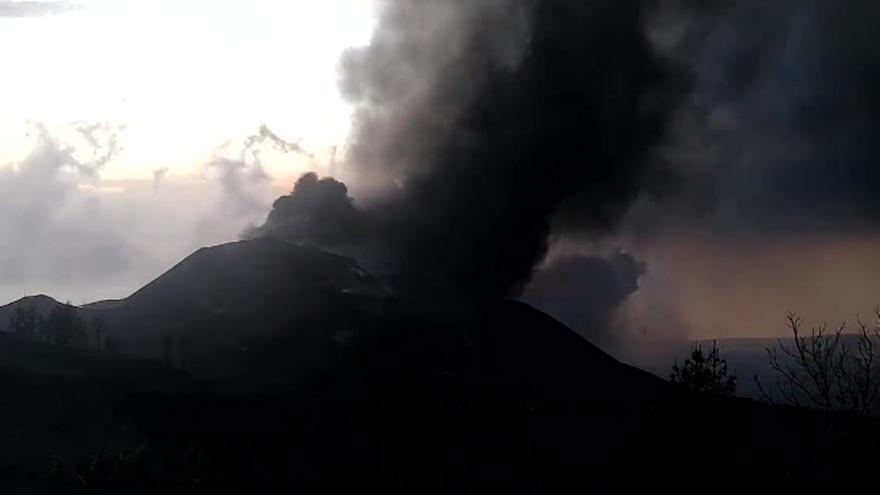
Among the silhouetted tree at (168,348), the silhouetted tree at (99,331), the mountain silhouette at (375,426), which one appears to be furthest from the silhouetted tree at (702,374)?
the silhouetted tree at (99,331)

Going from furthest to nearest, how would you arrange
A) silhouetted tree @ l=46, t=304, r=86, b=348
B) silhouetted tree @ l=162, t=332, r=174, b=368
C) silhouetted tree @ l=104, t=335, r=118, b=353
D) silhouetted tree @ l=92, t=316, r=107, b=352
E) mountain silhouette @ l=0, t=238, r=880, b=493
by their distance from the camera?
silhouetted tree @ l=92, t=316, r=107, b=352 < silhouetted tree @ l=46, t=304, r=86, b=348 < silhouetted tree @ l=162, t=332, r=174, b=368 < silhouetted tree @ l=104, t=335, r=118, b=353 < mountain silhouette @ l=0, t=238, r=880, b=493

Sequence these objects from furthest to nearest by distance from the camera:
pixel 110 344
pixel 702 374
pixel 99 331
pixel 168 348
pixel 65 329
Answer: pixel 99 331 → pixel 65 329 → pixel 168 348 → pixel 110 344 → pixel 702 374

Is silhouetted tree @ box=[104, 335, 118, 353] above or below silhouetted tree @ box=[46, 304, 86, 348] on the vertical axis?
below

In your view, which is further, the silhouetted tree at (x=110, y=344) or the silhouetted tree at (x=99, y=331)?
the silhouetted tree at (x=99, y=331)

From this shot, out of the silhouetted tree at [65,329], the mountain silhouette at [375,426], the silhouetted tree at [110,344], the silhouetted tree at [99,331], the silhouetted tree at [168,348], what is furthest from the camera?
the silhouetted tree at [99,331]

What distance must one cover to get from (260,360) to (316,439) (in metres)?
84.7

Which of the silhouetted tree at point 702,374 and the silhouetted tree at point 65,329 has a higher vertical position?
the silhouetted tree at point 65,329

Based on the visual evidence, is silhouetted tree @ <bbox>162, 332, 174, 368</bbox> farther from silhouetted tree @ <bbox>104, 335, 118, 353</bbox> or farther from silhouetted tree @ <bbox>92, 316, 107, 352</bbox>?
silhouetted tree @ <bbox>92, 316, 107, 352</bbox>

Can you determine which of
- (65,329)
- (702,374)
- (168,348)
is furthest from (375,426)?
(65,329)

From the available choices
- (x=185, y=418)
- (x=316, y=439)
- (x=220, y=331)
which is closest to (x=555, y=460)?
(x=316, y=439)

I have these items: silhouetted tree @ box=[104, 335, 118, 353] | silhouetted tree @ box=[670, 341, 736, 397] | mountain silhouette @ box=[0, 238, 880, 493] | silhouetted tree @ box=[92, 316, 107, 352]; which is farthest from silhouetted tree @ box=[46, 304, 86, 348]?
silhouetted tree @ box=[670, 341, 736, 397]

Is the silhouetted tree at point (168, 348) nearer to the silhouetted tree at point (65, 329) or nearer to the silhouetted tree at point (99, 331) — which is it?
the silhouetted tree at point (99, 331)

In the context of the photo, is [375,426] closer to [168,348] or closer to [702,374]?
[702,374]

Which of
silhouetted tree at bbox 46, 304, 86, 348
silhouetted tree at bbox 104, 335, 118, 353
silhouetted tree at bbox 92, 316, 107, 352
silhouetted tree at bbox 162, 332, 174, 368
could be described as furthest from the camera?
silhouetted tree at bbox 92, 316, 107, 352
